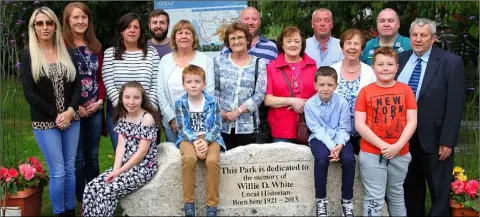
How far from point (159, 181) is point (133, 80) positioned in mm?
1011

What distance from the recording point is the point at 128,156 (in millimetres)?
5352

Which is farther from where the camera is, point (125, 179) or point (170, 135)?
point (170, 135)

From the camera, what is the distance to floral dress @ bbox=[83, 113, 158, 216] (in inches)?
204

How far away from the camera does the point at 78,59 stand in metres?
5.68

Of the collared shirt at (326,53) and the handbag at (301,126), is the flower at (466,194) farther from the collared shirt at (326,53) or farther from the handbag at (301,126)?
the collared shirt at (326,53)

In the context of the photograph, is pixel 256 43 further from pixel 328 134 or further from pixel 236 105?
pixel 328 134

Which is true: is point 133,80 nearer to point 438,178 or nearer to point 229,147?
point 229,147

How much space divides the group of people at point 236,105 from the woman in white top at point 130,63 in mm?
10

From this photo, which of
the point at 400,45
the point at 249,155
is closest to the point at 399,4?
the point at 400,45

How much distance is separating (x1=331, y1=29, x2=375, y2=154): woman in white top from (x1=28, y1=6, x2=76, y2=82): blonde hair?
2.40m

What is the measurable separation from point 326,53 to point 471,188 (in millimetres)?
1917

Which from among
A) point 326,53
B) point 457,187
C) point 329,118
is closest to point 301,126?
point 329,118

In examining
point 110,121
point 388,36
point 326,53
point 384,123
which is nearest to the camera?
point 384,123

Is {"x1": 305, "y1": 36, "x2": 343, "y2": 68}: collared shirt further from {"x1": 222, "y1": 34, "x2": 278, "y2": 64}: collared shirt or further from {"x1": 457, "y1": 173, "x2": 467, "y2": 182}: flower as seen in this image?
{"x1": 457, "y1": 173, "x2": 467, "y2": 182}: flower
